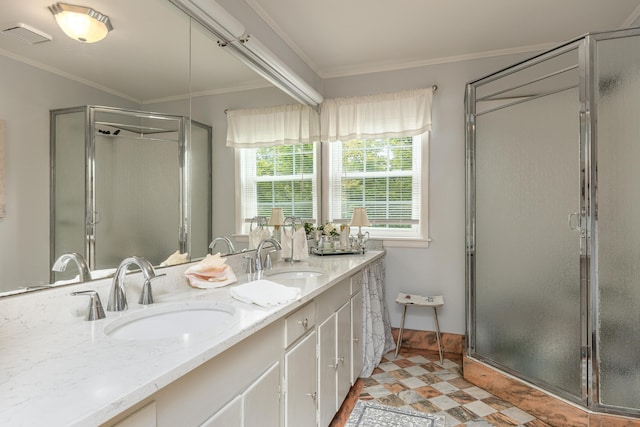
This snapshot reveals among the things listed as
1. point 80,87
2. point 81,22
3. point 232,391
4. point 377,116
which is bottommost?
point 232,391

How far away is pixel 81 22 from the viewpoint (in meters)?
1.15

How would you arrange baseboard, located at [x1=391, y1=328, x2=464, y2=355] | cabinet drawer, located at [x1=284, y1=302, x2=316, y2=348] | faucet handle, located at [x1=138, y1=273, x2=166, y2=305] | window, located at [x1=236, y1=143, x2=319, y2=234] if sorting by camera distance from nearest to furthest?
faucet handle, located at [x1=138, y1=273, x2=166, y2=305]
cabinet drawer, located at [x1=284, y1=302, x2=316, y2=348]
window, located at [x1=236, y1=143, x2=319, y2=234]
baseboard, located at [x1=391, y1=328, x2=464, y2=355]

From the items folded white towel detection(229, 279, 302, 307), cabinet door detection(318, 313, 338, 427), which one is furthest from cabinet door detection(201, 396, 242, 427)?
cabinet door detection(318, 313, 338, 427)

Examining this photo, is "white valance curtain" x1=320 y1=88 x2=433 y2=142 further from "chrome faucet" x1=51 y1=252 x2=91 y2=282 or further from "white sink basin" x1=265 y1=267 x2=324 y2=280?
"chrome faucet" x1=51 y1=252 x2=91 y2=282

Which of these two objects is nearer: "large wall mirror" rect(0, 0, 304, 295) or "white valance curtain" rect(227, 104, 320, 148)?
"large wall mirror" rect(0, 0, 304, 295)

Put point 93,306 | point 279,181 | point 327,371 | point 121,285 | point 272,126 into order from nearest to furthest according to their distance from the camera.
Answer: point 93,306 → point 121,285 → point 327,371 → point 272,126 → point 279,181

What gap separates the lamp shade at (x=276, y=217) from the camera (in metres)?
2.58

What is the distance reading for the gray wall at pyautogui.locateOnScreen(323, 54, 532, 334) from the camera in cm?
A: 307

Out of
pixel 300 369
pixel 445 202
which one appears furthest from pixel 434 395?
pixel 445 202

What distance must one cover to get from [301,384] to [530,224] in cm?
175

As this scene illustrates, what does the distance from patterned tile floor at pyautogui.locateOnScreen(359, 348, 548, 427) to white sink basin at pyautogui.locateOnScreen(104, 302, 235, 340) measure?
151cm

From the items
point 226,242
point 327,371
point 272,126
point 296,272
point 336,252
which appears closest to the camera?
point 327,371

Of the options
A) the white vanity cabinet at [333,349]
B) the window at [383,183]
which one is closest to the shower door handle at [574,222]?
the window at [383,183]

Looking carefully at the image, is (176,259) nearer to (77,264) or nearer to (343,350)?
(77,264)
